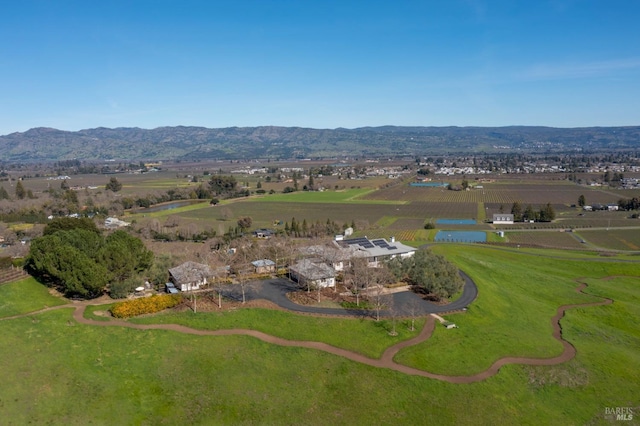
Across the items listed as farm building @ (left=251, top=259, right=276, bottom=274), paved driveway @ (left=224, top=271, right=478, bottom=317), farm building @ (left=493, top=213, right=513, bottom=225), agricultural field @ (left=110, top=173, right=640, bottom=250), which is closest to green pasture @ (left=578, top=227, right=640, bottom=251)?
agricultural field @ (left=110, top=173, right=640, bottom=250)

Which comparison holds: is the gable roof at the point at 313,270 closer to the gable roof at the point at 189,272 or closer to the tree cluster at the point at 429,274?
the tree cluster at the point at 429,274

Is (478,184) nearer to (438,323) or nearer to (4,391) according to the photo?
(438,323)

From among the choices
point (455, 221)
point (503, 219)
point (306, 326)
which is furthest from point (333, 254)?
point (503, 219)

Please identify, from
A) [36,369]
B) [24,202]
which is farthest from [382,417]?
[24,202]

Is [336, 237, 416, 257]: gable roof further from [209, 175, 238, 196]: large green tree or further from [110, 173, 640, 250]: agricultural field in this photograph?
[209, 175, 238, 196]: large green tree

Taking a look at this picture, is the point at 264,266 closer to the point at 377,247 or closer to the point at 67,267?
the point at 377,247

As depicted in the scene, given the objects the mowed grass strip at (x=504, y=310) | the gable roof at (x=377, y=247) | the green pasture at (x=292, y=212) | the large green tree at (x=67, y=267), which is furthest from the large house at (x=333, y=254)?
the green pasture at (x=292, y=212)
